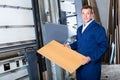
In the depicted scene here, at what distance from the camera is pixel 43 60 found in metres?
3.67

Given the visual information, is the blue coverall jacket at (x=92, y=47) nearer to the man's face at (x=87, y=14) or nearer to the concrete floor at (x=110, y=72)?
the man's face at (x=87, y=14)

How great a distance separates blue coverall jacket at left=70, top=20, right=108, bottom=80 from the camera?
2.69 meters

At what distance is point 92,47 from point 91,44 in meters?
0.04

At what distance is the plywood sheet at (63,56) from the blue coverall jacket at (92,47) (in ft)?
0.55

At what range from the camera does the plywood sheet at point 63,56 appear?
2.56 meters

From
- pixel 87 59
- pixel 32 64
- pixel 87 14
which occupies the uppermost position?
pixel 87 14

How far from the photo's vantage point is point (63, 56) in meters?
2.67

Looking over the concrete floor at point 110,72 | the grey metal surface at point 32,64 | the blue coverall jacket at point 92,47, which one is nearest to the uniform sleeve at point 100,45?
the blue coverall jacket at point 92,47

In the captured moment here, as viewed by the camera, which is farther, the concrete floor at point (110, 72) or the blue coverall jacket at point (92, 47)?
A: the concrete floor at point (110, 72)

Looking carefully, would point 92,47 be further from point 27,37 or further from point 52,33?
point 27,37

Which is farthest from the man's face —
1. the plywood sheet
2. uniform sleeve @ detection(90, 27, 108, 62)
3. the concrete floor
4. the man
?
the concrete floor

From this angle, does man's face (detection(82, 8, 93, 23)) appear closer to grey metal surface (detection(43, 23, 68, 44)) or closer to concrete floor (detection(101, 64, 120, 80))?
grey metal surface (detection(43, 23, 68, 44))

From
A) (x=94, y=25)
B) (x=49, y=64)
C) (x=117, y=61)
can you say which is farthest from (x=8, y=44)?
(x=117, y=61)

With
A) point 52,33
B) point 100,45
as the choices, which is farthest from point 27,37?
point 100,45
